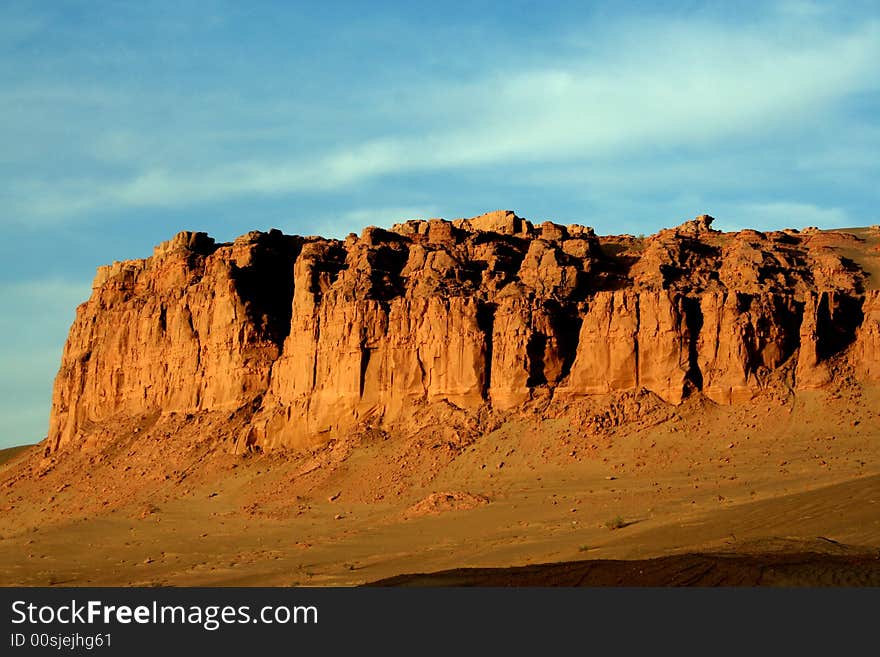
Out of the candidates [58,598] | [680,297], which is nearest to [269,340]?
[680,297]

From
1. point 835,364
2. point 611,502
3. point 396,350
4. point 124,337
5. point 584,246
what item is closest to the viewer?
point 611,502

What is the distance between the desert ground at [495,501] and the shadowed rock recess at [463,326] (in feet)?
5.30

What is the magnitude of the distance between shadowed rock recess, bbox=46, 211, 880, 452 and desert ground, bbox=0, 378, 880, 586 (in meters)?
1.62

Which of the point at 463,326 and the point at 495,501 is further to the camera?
the point at 463,326

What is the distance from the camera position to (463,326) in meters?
62.5

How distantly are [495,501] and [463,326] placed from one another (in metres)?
10.5

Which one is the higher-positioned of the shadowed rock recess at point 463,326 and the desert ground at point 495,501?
the shadowed rock recess at point 463,326

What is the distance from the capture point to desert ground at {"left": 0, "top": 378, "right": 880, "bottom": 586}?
147 ft

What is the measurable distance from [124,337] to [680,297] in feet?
114

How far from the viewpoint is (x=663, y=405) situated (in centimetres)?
5762

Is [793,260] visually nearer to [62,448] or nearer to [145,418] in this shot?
[145,418]

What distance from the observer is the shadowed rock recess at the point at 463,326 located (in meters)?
58.3

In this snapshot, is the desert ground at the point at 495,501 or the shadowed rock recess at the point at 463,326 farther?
the shadowed rock recess at the point at 463,326

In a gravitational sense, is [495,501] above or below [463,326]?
below
